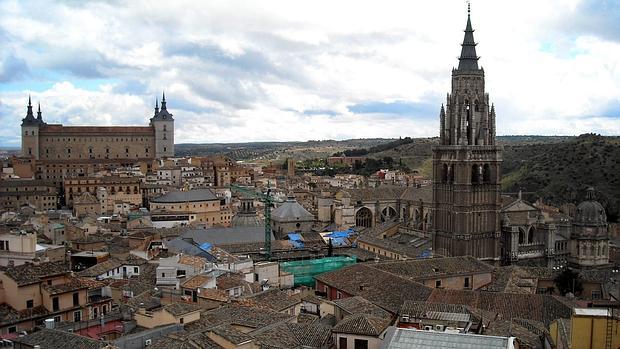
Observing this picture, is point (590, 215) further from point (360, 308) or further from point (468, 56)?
point (360, 308)

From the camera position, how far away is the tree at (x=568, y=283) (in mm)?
38594

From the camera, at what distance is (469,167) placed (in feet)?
162

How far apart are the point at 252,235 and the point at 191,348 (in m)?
35.1

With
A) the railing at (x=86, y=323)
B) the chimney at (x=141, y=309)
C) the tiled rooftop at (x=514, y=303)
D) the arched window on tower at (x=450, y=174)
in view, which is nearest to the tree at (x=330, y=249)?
the arched window on tower at (x=450, y=174)

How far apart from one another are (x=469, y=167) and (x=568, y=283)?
1315 centimetres

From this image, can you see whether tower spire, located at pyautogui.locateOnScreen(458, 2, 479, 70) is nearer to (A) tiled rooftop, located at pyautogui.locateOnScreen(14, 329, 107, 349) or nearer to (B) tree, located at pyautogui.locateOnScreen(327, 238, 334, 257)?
(B) tree, located at pyautogui.locateOnScreen(327, 238, 334, 257)

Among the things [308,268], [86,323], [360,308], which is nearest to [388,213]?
[308,268]

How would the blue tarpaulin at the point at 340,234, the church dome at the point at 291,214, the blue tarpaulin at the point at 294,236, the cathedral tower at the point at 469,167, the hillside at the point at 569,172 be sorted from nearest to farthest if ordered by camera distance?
the cathedral tower at the point at 469,167 < the blue tarpaulin at the point at 294,236 < the blue tarpaulin at the point at 340,234 < the church dome at the point at 291,214 < the hillside at the point at 569,172

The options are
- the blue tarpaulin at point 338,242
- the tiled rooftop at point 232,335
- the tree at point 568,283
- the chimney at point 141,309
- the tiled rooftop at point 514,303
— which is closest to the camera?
the tiled rooftop at point 232,335

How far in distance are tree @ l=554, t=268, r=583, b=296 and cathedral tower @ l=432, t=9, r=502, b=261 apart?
10.8 metres

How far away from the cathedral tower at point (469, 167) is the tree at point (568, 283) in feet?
35.5

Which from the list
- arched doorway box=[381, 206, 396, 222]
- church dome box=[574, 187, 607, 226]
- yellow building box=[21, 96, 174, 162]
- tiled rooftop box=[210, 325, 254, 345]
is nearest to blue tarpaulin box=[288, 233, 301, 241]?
arched doorway box=[381, 206, 396, 222]

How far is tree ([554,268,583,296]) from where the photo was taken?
127 feet

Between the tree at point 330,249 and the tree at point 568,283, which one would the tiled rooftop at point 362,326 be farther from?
the tree at point 330,249
